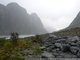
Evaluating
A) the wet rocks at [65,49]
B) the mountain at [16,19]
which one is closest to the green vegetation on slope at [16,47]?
the wet rocks at [65,49]

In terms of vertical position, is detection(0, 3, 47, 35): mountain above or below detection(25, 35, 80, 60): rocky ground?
above

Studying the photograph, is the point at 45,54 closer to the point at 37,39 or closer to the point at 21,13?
the point at 37,39

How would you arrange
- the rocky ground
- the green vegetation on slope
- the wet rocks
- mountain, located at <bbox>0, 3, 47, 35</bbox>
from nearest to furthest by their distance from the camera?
1. the green vegetation on slope
2. the rocky ground
3. the wet rocks
4. mountain, located at <bbox>0, 3, 47, 35</bbox>

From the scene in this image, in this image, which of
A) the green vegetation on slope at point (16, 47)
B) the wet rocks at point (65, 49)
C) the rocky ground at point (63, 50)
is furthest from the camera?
the wet rocks at point (65, 49)

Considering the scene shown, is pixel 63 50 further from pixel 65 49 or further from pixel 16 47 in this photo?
pixel 16 47

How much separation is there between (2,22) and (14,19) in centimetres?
474

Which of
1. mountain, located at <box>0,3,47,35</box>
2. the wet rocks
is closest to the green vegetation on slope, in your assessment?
the wet rocks

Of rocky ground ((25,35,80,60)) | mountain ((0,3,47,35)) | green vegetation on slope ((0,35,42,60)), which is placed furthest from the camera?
mountain ((0,3,47,35))

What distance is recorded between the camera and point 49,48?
53.8ft

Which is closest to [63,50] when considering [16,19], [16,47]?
[16,47]

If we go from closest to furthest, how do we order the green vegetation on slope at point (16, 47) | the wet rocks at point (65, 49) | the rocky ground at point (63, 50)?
1. the green vegetation on slope at point (16, 47)
2. the rocky ground at point (63, 50)
3. the wet rocks at point (65, 49)

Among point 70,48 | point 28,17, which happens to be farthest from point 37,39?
point 28,17

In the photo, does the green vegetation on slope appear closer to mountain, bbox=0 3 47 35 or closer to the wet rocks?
the wet rocks

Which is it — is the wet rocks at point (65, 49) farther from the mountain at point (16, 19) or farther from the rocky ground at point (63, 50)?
the mountain at point (16, 19)
